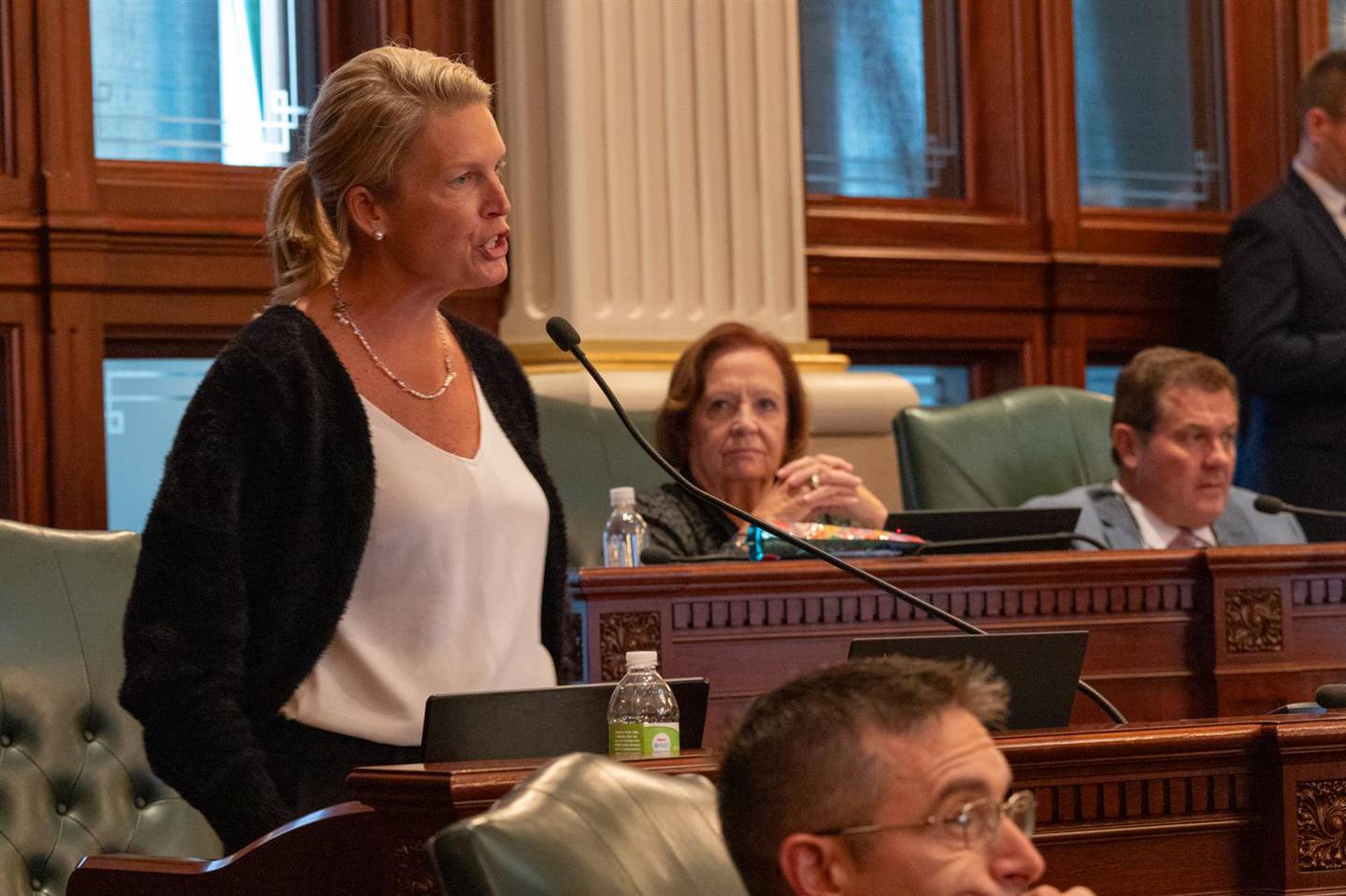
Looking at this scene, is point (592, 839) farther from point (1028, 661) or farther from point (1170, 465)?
point (1170, 465)

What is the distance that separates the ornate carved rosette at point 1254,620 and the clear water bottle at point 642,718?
5.38 feet

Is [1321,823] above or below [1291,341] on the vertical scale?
below

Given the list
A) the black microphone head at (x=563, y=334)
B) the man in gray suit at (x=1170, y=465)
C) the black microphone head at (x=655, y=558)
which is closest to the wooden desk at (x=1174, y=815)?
the black microphone head at (x=563, y=334)

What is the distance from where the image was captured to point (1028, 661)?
2025 millimetres

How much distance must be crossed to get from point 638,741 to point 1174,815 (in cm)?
55

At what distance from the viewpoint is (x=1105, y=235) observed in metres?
5.46

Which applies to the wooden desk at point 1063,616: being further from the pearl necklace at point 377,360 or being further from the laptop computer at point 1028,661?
the laptop computer at point 1028,661

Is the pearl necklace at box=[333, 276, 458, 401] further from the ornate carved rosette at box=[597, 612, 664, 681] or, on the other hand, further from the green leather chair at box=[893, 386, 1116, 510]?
the green leather chair at box=[893, 386, 1116, 510]

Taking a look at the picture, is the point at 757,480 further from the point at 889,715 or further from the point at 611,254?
the point at 889,715

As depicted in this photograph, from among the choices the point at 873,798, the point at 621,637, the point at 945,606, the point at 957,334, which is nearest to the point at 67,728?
the point at 621,637

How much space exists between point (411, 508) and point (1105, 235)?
359 cm

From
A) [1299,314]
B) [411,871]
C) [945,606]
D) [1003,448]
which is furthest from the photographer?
[1299,314]

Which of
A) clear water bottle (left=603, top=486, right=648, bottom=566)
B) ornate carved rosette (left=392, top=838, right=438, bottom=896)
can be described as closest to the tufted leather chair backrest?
clear water bottle (left=603, top=486, right=648, bottom=566)

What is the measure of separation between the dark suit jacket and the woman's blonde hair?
2937mm
